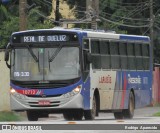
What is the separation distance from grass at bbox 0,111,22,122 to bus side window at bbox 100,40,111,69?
14.7 ft

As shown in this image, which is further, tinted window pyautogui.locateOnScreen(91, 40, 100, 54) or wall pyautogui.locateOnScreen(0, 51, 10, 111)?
wall pyautogui.locateOnScreen(0, 51, 10, 111)

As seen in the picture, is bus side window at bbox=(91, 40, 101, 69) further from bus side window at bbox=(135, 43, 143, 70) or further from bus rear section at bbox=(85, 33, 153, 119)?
bus side window at bbox=(135, 43, 143, 70)

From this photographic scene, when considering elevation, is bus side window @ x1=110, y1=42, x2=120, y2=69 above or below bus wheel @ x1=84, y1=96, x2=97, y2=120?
above

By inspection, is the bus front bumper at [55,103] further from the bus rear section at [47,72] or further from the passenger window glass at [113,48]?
the passenger window glass at [113,48]

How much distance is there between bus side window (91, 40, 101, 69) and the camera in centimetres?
2595

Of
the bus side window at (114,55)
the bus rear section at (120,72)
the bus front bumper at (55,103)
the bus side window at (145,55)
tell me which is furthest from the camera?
the bus side window at (145,55)

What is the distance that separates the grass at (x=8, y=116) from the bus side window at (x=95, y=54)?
4.43 m

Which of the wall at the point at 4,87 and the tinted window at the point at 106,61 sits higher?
the tinted window at the point at 106,61

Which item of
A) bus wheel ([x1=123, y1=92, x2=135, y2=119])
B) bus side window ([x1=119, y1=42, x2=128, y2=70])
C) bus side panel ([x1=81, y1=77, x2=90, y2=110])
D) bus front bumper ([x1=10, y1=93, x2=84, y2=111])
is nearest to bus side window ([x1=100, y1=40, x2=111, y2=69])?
bus side window ([x1=119, y1=42, x2=128, y2=70])

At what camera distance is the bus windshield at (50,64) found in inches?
971

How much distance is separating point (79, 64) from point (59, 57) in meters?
0.71

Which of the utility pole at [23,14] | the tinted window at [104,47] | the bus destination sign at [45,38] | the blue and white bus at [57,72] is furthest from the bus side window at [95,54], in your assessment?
the utility pole at [23,14]

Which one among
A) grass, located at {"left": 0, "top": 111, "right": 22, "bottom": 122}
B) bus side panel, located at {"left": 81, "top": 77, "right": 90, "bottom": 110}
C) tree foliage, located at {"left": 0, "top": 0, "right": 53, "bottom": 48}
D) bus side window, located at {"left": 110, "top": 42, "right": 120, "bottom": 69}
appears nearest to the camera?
bus side panel, located at {"left": 81, "top": 77, "right": 90, "bottom": 110}

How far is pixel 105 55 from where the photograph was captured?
27.0m
